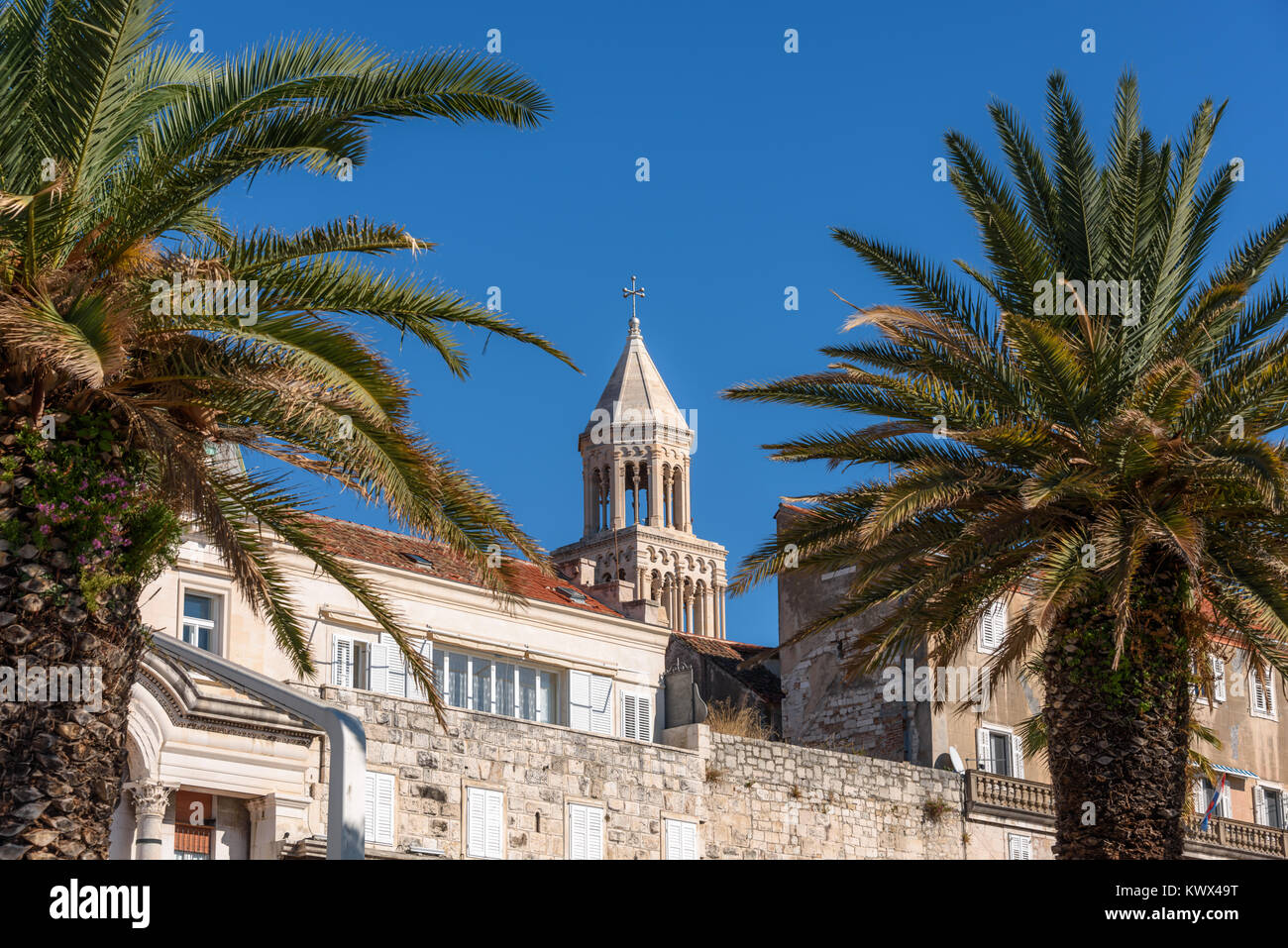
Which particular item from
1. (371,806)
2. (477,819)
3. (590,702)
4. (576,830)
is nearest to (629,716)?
(590,702)

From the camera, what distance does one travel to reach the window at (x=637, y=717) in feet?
149

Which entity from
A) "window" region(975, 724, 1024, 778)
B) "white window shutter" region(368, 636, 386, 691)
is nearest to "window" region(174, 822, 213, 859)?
"white window shutter" region(368, 636, 386, 691)

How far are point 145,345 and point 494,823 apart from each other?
21272 mm

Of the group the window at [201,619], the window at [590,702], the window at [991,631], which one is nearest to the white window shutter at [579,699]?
the window at [590,702]

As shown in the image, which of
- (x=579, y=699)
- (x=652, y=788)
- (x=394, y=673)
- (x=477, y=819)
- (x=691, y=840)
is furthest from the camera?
(x=579, y=699)

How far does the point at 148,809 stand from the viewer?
3116 cm

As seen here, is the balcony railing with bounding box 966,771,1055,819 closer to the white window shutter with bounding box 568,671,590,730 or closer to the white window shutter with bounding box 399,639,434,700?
the white window shutter with bounding box 568,671,590,730

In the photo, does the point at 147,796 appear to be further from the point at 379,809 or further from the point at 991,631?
the point at 991,631

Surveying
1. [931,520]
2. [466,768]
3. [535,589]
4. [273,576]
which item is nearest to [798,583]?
[535,589]

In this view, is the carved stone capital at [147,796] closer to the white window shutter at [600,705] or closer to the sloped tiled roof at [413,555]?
the sloped tiled roof at [413,555]

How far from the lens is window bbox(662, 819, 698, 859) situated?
3859cm

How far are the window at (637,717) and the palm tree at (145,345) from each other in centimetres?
2767

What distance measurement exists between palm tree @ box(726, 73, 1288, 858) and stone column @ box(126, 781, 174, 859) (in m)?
12.6
